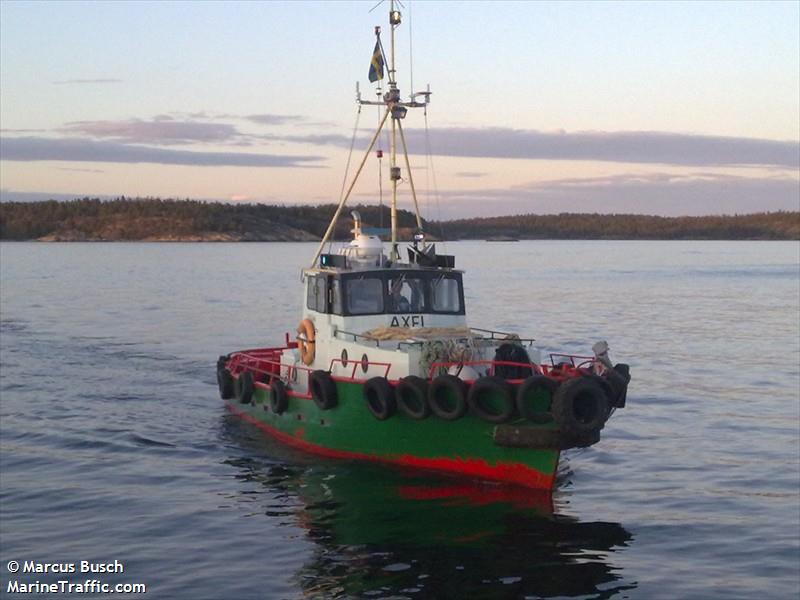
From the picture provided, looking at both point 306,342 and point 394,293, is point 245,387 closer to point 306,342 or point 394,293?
point 306,342

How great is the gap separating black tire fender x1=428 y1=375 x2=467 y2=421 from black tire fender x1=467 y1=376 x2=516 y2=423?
0.12m

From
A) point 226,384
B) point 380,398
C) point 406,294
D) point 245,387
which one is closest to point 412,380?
point 380,398

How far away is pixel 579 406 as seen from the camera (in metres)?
12.8

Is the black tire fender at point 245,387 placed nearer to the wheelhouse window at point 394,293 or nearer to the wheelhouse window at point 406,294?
the wheelhouse window at point 394,293

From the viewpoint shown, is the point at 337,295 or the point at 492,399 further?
the point at 337,295

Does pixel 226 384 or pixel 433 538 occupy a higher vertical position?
pixel 226 384

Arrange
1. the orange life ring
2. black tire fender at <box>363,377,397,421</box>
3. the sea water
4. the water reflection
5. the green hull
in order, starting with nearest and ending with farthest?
the water reflection < the sea water < the green hull < black tire fender at <box>363,377,397,421</box> < the orange life ring

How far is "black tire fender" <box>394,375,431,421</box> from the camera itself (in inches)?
530

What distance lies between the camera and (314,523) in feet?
42.8

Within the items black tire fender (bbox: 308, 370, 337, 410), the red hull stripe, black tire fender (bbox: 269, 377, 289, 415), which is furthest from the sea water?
black tire fender (bbox: 308, 370, 337, 410)

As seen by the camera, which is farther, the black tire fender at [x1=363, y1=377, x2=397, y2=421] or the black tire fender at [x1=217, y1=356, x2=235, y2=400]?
the black tire fender at [x1=217, y1=356, x2=235, y2=400]

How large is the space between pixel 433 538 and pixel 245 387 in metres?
6.68

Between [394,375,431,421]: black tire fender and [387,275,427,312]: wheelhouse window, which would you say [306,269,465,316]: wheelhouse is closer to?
[387,275,427,312]: wheelhouse window

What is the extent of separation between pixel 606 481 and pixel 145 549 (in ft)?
22.5
